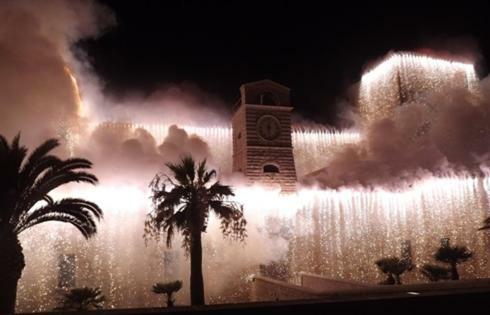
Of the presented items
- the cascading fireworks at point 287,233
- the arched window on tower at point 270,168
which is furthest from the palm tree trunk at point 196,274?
the arched window on tower at point 270,168

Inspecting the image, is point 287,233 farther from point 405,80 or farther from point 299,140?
point 405,80

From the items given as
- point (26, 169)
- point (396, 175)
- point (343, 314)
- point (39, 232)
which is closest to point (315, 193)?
point (396, 175)

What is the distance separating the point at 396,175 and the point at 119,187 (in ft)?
60.9

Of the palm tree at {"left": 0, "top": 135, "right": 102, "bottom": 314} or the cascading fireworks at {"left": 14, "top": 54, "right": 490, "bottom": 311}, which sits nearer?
the palm tree at {"left": 0, "top": 135, "right": 102, "bottom": 314}

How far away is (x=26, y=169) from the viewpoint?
41.0ft

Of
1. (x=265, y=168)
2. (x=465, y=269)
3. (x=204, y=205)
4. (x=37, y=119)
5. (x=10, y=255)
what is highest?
(x=37, y=119)

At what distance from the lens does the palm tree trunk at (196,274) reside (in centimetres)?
1562

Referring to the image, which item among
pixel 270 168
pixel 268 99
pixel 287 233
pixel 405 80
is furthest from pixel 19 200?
pixel 405 80

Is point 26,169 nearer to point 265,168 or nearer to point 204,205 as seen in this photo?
point 204,205

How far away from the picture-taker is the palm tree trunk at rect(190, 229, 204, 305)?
1562 centimetres

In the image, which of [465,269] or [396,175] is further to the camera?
[396,175]

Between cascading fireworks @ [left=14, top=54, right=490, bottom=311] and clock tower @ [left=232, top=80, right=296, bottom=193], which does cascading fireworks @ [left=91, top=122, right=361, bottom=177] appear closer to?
cascading fireworks @ [left=14, top=54, right=490, bottom=311]

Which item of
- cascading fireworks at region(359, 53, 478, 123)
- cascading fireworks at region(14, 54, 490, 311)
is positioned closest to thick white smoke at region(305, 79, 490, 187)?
cascading fireworks at region(359, 53, 478, 123)

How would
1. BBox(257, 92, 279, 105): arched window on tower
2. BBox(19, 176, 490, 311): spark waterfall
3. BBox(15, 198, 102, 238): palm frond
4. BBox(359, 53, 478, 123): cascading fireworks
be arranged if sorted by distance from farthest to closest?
BBox(359, 53, 478, 123): cascading fireworks, BBox(257, 92, 279, 105): arched window on tower, BBox(19, 176, 490, 311): spark waterfall, BBox(15, 198, 102, 238): palm frond
